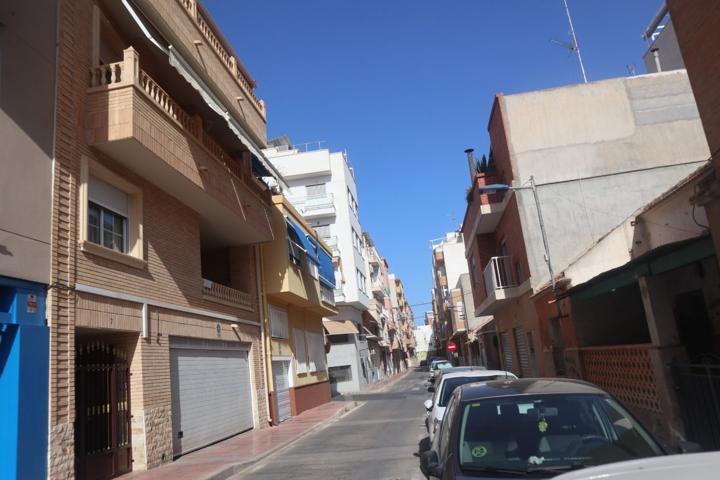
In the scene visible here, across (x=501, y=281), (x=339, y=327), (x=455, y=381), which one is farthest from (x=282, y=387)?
(x=339, y=327)

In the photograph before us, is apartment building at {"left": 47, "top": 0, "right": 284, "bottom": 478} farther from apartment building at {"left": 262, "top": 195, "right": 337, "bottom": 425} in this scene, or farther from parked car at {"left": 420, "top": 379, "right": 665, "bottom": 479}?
parked car at {"left": 420, "top": 379, "right": 665, "bottom": 479}

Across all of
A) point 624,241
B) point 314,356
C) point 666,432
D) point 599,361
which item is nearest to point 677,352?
point 666,432

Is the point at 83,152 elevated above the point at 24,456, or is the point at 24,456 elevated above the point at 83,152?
the point at 83,152

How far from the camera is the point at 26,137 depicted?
8.80m

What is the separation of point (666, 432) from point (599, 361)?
9.57ft

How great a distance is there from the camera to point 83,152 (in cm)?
1030

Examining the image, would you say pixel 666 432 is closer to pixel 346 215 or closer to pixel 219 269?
pixel 219 269

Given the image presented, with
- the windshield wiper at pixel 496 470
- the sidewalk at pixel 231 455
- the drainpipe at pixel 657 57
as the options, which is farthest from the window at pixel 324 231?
the windshield wiper at pixel 496 470

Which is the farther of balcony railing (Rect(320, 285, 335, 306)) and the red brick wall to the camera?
balcony railing (Rect(320, 285, 335, 306))

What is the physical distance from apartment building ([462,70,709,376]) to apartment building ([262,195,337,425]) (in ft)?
25.3

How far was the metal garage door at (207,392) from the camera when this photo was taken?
13367 millimetres

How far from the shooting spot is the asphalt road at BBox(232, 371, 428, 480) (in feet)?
32.0

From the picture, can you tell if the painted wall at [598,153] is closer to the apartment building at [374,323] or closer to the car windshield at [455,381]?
the car windshield at [455,381]

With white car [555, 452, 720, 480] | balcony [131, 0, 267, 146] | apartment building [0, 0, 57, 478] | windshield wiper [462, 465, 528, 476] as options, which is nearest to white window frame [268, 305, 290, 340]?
balcony [131, 0, 267, 146]
